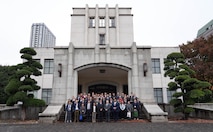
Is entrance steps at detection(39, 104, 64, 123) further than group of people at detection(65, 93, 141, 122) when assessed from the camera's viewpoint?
No

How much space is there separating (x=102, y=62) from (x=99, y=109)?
11.8ft

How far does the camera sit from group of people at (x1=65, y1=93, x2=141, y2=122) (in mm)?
9398

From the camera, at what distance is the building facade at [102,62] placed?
11.9 m

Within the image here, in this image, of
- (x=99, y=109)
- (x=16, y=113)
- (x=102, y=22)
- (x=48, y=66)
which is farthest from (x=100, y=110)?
(x=102, y=22)

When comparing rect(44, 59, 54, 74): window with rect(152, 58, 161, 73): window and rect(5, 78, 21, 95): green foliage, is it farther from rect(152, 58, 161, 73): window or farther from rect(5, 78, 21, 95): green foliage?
rect(152, 58, 161, 73): window

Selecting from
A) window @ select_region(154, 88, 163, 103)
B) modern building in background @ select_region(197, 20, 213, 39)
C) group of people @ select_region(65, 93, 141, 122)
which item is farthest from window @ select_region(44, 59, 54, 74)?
modern building in background @ select_region(197, 20, 213, 39)

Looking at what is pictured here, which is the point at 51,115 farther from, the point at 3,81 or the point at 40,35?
the point at 40,35

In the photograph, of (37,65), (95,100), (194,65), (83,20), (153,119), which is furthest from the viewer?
(83,20)

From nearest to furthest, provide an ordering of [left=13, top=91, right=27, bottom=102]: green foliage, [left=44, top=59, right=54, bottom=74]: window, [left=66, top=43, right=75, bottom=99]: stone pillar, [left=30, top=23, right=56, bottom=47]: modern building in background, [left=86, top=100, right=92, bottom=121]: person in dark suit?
[left=86, top=100, right=92, bottom=121]: person in dark suit < [left=13, top=91, right=27, bottom=102]: green foliage < [left=66, top=43, right=75, bottom=99]: stone pillar < [left=44, top=59, right=54, bottom=74]: window < [left=30, top=23, right=56, bottom=47]: modern building in background

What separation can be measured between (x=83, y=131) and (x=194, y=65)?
60.7 feet

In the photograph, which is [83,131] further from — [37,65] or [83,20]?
[83,20]

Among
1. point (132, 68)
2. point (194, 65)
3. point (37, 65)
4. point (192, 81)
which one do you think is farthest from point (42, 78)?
point (194, 65)

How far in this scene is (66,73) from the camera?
11977 mm

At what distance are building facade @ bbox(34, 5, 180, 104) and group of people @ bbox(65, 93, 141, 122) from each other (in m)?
2.04
